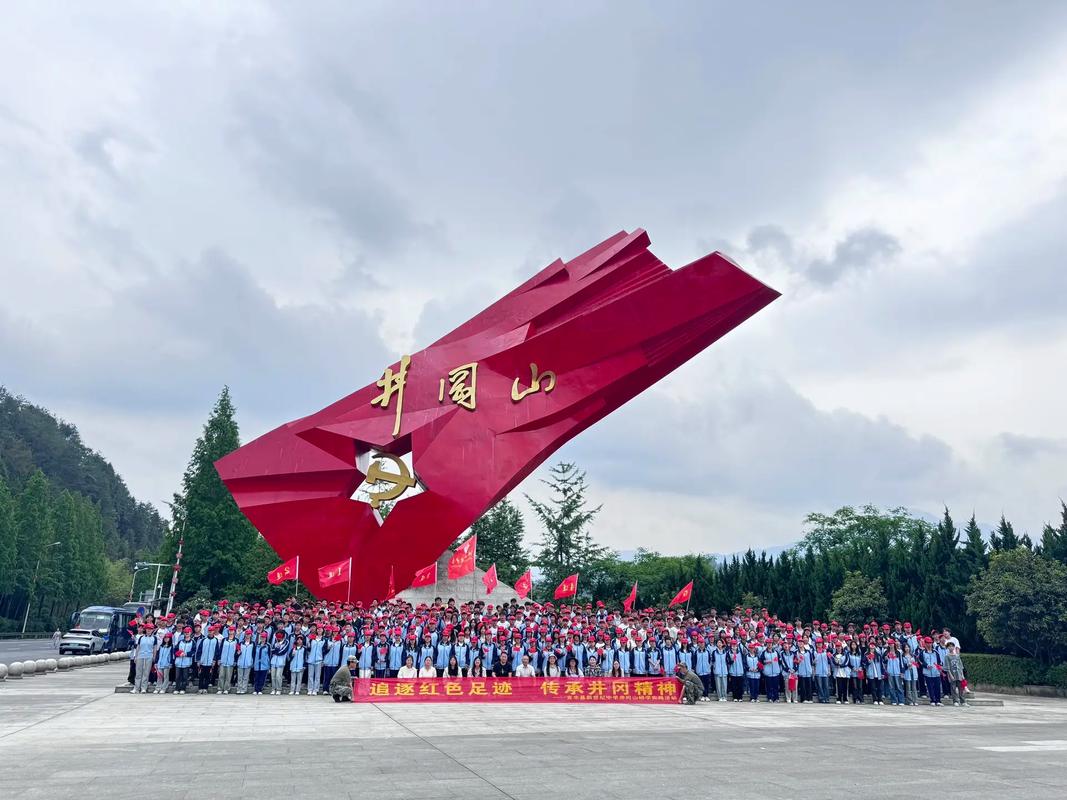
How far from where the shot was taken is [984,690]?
2059 centimetres

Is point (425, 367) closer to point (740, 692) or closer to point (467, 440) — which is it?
point (467, 440)

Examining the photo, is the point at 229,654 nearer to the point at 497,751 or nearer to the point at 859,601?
the point at 497,751

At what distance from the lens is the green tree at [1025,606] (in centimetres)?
1839

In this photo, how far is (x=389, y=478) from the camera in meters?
18.7

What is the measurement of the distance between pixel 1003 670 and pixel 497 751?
1718cm

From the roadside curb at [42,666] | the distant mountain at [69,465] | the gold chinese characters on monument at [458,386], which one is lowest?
the roadside curb at [42,666]

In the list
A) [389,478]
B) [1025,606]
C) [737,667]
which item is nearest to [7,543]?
[389,478]

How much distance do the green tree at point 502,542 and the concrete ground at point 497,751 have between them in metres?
27.2

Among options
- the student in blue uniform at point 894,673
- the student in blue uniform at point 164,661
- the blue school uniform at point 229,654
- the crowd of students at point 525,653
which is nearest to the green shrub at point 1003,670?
the crowd of students at point 525,653

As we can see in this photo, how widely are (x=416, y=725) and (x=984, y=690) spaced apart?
55.6ft

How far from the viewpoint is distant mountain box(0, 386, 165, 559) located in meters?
93.6

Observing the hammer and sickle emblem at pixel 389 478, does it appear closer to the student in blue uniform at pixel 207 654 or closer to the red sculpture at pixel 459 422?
the red sculpture at pixel 459 422

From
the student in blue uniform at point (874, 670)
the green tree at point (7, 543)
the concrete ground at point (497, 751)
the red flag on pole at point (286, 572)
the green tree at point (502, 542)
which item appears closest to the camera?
the concrete ground at point (497, 751)

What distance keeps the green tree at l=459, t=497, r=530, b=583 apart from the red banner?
85.2ft
